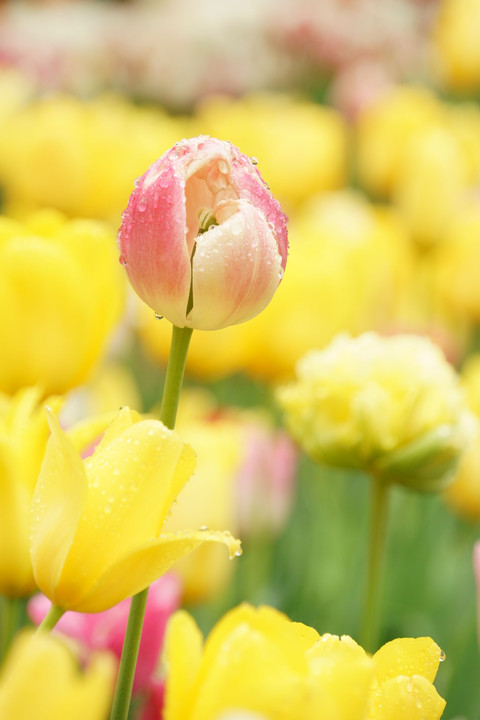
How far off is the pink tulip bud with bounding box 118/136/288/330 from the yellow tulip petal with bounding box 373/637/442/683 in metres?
0.13

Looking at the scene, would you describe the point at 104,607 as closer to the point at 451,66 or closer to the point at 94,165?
the point at 94,165

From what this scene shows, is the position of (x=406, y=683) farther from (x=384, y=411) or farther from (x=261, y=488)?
(x=261, y=488)

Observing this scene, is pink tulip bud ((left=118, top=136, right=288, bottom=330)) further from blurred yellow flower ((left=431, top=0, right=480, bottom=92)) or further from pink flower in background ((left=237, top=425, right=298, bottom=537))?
blurred yellow flower ((left=431, top=0, right=480, bottom=92))

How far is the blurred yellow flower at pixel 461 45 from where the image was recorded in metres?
2.86

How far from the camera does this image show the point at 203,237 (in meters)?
0.36

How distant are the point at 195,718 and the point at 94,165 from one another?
1187mm

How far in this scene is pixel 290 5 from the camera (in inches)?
174

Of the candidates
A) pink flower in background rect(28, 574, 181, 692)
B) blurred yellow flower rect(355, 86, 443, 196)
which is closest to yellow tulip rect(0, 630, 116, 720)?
pink flower in background rect(28, 574, 181, 692)

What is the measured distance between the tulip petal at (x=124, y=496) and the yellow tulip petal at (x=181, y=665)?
34 millimetres

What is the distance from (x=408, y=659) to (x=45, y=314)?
380 millimetres

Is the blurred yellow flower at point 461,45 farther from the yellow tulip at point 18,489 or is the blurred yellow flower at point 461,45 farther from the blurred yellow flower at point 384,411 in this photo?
the yellow tulip at point 18,489

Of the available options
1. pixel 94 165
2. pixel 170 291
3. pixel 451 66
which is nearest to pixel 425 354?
pixel 170 291

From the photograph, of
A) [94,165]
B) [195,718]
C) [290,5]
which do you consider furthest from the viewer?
[290,5]

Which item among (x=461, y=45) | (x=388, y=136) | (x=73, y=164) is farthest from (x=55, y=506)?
(x=461, y=45)
